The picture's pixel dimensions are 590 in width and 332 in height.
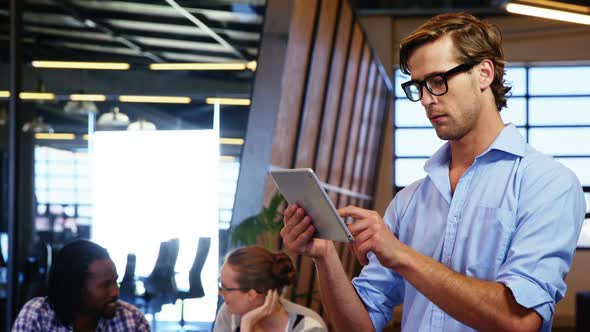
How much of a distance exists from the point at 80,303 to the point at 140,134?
2788 millimetres

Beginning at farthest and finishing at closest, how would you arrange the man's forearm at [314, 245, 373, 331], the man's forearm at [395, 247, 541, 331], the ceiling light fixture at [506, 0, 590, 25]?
the ceiling light fixture at [506, 0, 590, 25] < the man's forearm at [314, 245, 373, 331] < the man's forearm at [395, 247, 541, 331]

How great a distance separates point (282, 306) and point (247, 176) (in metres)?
1.94

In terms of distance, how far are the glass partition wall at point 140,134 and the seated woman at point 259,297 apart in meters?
1.93

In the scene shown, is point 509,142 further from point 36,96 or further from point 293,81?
point 36,96

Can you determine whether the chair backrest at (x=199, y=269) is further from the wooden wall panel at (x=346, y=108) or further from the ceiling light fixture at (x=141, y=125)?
the wooden wall panel at (x=346, y=108)

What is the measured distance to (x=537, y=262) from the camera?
1.59m

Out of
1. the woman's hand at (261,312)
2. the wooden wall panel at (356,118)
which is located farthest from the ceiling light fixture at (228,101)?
the wooden wall panel at (356,118)

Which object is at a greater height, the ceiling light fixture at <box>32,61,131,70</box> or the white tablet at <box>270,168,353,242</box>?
the ceiling light fixture at <box>32,61,131,70</box>

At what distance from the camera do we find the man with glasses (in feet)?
5.16

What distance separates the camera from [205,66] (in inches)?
245

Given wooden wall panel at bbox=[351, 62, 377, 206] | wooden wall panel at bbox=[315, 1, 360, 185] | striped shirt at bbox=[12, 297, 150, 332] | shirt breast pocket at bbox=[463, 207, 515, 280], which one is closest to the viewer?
shirt breast pocket at bbox=[463, 207, 515, 280]

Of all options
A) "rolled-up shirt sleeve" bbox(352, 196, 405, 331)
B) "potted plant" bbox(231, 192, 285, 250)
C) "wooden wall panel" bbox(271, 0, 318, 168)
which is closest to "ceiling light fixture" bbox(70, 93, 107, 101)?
"wooden wall panel" bbox(271, 0, 318, 168)

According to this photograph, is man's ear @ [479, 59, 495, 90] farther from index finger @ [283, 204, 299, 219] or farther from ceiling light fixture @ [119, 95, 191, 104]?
ceiling light fixture @ [119, 95, 191, 104]

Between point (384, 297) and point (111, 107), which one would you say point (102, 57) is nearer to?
point (111, 107)
